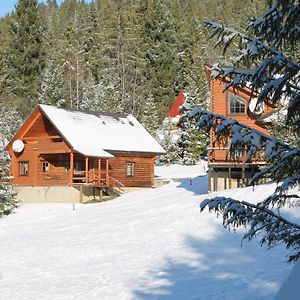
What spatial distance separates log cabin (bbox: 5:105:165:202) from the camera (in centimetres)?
3419

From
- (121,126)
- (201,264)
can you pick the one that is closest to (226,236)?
(201,264)

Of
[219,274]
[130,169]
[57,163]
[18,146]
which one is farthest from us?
[130,169]

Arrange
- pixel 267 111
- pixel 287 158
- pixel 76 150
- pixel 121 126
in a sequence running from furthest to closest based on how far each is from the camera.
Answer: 1. pixel 121 126
2. pixel 76 150
3. pixel 267 111
4. pixel 287 158

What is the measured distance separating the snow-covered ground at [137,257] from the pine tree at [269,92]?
5.54 m

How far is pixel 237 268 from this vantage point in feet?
48.2

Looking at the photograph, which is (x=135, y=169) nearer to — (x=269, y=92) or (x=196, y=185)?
(x=196, y=185)

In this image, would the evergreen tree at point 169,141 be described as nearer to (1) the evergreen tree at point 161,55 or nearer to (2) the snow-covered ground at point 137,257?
(1) the evergreen tree at point 161,55

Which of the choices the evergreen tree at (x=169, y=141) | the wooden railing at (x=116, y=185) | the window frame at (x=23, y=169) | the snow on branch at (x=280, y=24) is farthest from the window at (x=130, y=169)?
the snow on branch at (x=280, y=24)

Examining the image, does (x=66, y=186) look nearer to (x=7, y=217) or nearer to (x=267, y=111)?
(x=7, y=217)

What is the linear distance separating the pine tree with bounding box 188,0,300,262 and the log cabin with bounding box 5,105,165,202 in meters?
26.5

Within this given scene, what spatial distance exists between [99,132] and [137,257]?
829 inches

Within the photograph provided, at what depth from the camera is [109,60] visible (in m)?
70.3

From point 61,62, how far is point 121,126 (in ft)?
95.7

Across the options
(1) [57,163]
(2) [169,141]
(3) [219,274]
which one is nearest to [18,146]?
(1) [57,163]
